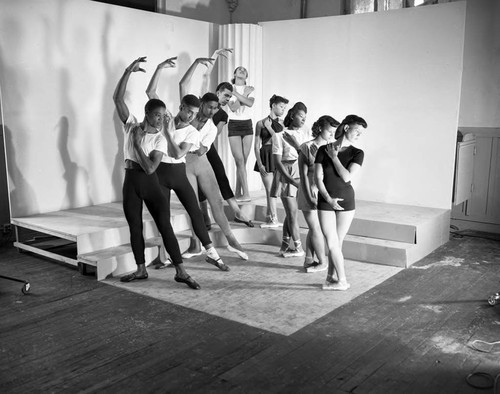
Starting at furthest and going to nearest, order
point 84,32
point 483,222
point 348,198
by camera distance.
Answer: point 483,222 < point 84,32 < point 348,198

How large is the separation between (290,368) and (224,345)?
57 centimetres

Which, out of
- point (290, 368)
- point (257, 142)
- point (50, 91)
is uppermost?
point (50, 91)

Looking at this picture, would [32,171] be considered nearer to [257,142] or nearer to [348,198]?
[257,142]

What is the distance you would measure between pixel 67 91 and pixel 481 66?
5.14 m

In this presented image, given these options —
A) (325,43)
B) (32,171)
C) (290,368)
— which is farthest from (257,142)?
(290,368)

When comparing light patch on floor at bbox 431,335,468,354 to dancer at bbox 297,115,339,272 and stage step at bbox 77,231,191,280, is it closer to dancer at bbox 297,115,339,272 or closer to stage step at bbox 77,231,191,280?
dancer at bbox 297,115,339,272

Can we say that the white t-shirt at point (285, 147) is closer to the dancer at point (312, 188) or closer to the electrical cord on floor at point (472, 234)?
the dancer at point (312, 188)

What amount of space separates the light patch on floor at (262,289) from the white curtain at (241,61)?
237cm

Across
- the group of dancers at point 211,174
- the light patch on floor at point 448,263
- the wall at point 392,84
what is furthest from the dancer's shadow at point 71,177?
the light patch on floor at point 448,263

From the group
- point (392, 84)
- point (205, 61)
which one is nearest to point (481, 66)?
point (392, 84)

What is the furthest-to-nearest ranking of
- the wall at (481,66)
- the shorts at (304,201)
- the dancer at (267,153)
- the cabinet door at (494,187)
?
the cabinet door at (494,187) < the wall at (481,66) < the dancer at (267,153) < the shorts at (304,201)

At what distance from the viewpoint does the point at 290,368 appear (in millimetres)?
3809

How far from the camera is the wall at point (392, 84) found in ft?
23.7

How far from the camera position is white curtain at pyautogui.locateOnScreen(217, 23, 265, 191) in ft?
27.9
